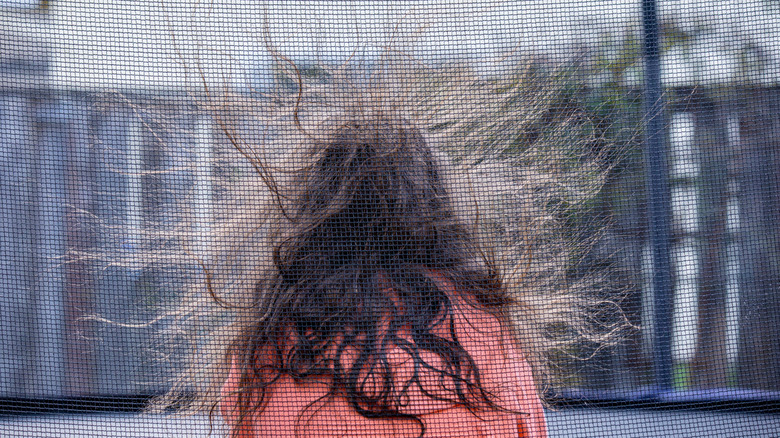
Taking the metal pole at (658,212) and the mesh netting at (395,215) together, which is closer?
the mesh netting at (395,215)

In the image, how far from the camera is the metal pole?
107 centimetres

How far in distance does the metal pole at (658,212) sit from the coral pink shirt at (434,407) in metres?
0.59

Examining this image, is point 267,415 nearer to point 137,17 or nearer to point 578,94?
point 137,17

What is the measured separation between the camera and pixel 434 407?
615 millimetres

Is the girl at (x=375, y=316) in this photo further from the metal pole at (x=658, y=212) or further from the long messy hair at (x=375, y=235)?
the metal pole at (x=658, y=212)

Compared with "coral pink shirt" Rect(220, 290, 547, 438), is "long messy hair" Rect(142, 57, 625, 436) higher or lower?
higher

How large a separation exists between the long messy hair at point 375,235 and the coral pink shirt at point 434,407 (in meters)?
0.02

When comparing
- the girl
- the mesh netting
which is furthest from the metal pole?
the girl

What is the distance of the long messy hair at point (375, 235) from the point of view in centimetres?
61

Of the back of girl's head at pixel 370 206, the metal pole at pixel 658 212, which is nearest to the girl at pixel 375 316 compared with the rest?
the back of girl's head at pixel 370 206

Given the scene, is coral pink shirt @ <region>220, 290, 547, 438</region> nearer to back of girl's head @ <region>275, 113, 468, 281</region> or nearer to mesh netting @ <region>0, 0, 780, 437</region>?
mesh netting @ <region>0, 0, 780, 437</region>

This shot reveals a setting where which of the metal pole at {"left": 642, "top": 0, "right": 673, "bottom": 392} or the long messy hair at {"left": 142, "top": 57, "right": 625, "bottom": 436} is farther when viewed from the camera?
the metal pole at {"left": 642, "top": 0, "right": 673, "bottom": 392}

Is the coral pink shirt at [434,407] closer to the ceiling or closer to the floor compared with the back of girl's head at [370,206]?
closer to the floor

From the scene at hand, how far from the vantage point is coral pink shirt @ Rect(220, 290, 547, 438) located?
61 centimetres
